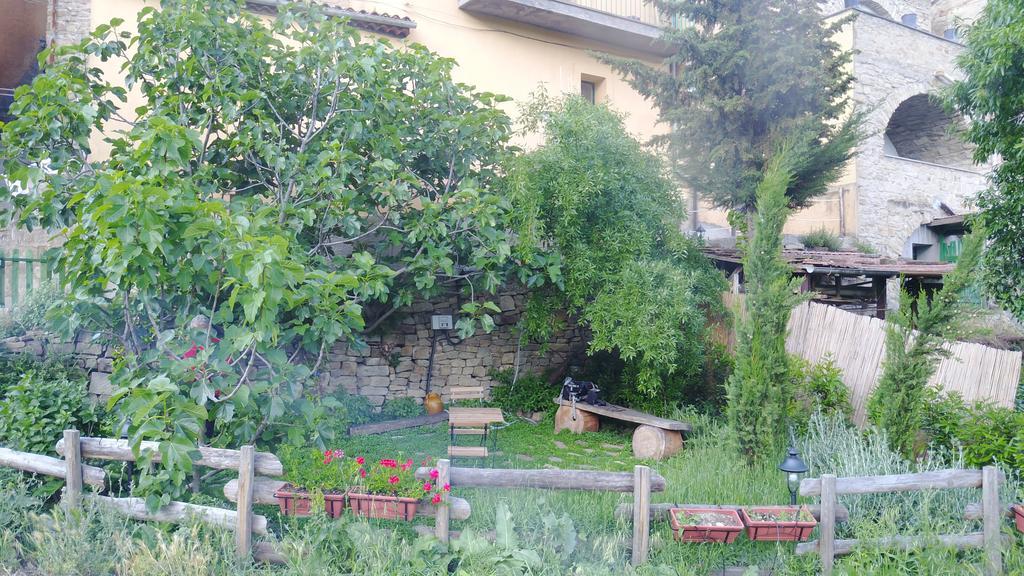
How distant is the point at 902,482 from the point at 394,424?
553cm

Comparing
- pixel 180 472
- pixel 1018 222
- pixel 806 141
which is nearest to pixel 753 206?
pixel 806 141

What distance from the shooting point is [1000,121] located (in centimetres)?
705

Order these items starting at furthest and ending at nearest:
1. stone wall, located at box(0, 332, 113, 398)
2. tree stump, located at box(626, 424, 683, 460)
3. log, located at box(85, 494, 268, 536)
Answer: tree stump, located at box(626, 424, 683, 460) < stone wall, located at box(0, 332, 113, 398) < log, located at box(85, 494, 268, 536)

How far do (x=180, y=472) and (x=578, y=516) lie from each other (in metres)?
2.81

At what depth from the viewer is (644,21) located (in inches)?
504

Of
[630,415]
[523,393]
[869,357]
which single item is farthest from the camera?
[523,393]

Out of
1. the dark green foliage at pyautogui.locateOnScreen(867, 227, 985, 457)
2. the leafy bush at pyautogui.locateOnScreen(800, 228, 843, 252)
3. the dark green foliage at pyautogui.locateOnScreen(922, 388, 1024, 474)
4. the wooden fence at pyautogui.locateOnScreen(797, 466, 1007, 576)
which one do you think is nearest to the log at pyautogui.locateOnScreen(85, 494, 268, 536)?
the wooden fence at pyautogui.locateOnScreen(797, 466, 1007, 576)

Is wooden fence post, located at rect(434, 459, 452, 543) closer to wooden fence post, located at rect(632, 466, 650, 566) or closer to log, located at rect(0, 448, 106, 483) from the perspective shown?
wooden fence post, located at rect(632, 466, 650, 566)

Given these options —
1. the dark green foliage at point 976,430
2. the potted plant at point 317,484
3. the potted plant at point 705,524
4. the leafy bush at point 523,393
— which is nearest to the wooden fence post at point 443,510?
the potted plant at point 317,484

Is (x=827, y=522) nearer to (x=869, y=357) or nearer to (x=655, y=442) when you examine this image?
(x=655, y=442)

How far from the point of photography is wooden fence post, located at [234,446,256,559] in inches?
177

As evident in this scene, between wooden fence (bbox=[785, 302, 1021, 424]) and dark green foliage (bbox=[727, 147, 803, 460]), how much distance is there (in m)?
0.75

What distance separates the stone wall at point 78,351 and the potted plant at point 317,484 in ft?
11.2

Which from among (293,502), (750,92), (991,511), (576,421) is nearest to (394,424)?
(576,421)
